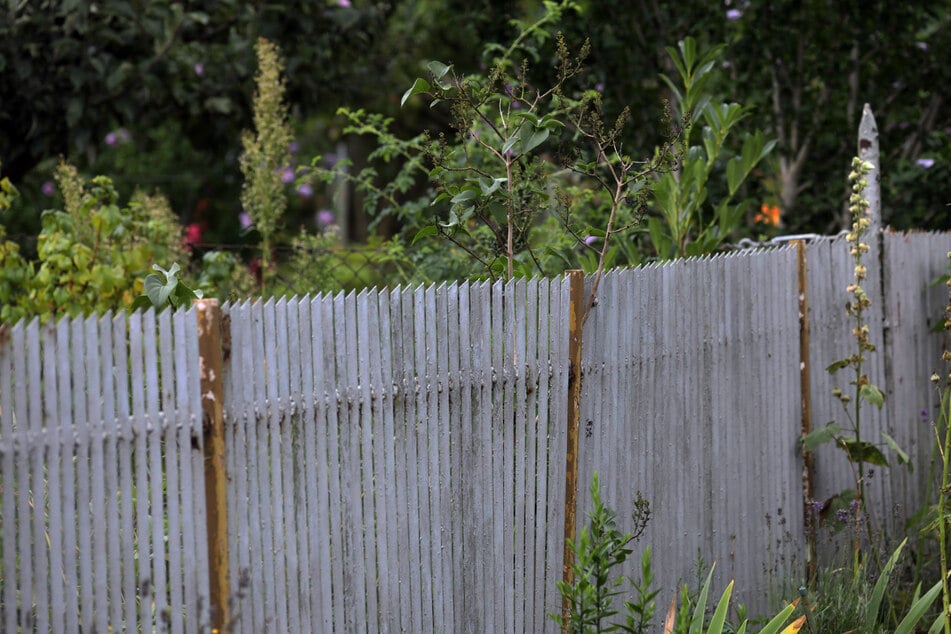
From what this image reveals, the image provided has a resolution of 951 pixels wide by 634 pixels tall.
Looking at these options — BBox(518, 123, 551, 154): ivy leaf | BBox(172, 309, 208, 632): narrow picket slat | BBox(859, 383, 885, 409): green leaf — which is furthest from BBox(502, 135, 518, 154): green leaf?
BBox(859, 383, 885, 409): green leaf

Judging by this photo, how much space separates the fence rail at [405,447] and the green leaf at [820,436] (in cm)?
9

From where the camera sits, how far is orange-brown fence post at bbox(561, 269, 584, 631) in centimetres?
358

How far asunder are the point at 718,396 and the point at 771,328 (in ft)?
1.59

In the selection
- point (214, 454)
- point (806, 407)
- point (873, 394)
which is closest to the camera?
point (214, 454)

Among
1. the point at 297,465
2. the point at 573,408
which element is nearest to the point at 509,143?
the point at 573,408

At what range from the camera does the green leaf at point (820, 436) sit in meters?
4.57

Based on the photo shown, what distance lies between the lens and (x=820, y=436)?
4.59 meters

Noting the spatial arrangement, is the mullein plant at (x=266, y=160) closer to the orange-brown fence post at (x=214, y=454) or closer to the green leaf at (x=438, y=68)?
the green leaf at (x=438, y=68)

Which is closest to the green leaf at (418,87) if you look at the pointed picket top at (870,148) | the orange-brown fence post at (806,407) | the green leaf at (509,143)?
the green leaf at (509,143)

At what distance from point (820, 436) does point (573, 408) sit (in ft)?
4.81

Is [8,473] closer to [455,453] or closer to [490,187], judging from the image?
[455,453]

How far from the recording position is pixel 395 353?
3125 millimetres

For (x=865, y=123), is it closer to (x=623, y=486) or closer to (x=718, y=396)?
(x=718, y=396)

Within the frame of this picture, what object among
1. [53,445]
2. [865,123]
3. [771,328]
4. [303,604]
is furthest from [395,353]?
[865,123]
